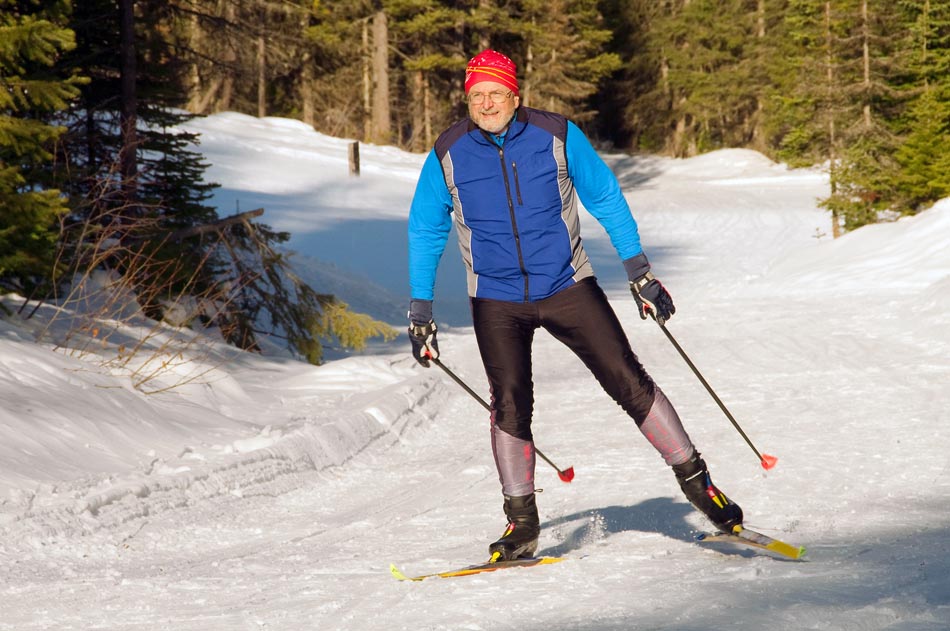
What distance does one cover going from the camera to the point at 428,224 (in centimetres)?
479

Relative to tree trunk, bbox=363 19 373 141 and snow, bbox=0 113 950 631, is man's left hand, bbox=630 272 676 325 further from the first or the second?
tree trunk, bbox=363 19 373 141

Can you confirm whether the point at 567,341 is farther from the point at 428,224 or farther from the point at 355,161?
the point at 355,161

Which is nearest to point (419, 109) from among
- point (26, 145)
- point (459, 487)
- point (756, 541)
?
point (26, 145)

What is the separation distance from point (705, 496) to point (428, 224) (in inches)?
64.9

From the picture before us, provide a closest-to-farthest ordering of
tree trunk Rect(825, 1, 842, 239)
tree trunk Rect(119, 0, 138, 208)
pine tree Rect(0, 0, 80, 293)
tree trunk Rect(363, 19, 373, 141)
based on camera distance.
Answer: pine tree Rect(0, 0, 80, 293)
tree trunk Rect(119, 0, 138, 208)
tree trunk Rect(825, 1, 842, 239)
tree trunk Rect(363, 19, 373, 141)

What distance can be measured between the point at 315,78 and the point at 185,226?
107ft

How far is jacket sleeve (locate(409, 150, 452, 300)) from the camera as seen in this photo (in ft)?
15.4

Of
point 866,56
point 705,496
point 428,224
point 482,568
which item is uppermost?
point 866,56

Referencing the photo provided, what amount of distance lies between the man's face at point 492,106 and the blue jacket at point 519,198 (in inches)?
1.9

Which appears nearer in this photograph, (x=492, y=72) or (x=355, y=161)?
(x=492, y=72)

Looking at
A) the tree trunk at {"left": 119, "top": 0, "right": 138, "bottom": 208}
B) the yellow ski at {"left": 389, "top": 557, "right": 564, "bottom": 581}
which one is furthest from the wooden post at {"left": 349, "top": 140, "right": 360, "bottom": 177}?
the yellow ski at {"left": 389, "top": 557, "right": 564, "bottom": 581}

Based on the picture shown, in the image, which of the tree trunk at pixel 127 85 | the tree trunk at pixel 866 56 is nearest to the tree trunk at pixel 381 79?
the tree trunk at pixel 866 56

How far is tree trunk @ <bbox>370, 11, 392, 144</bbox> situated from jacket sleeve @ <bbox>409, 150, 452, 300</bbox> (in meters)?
33.8

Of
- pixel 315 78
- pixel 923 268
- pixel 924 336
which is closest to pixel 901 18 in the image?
pixel 923 268
